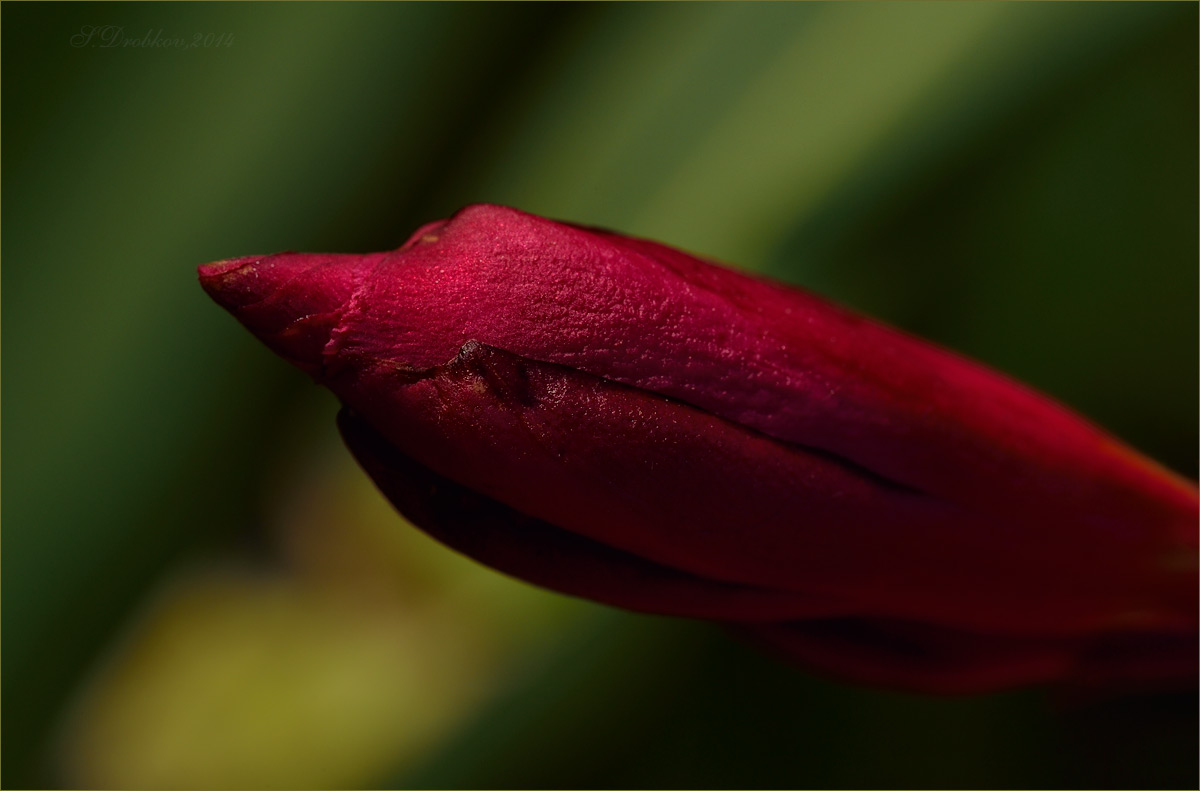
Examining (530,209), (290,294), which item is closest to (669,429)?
(290,294)

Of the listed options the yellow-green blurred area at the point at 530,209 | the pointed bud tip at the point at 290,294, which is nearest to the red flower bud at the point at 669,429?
the pointed bud tip at the point at 290,294

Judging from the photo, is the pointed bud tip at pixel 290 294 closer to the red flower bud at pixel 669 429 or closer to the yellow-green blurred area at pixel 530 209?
the red flower bud at pixel 669 429

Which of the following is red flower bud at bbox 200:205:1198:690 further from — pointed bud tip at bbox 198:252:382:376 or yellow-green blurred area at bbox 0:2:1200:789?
yellow-green blurred area at bbox 0:2:1200:789

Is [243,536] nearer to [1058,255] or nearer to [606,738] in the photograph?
[606,738]

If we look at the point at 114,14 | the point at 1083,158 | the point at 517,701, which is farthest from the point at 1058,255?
the point at 114,14

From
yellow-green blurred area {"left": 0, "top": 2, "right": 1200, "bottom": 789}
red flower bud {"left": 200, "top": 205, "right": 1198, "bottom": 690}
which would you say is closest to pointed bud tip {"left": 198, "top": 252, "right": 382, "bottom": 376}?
red flower bud {"left": 200, "top": 205, "right": 1198, "bottom": 690}
